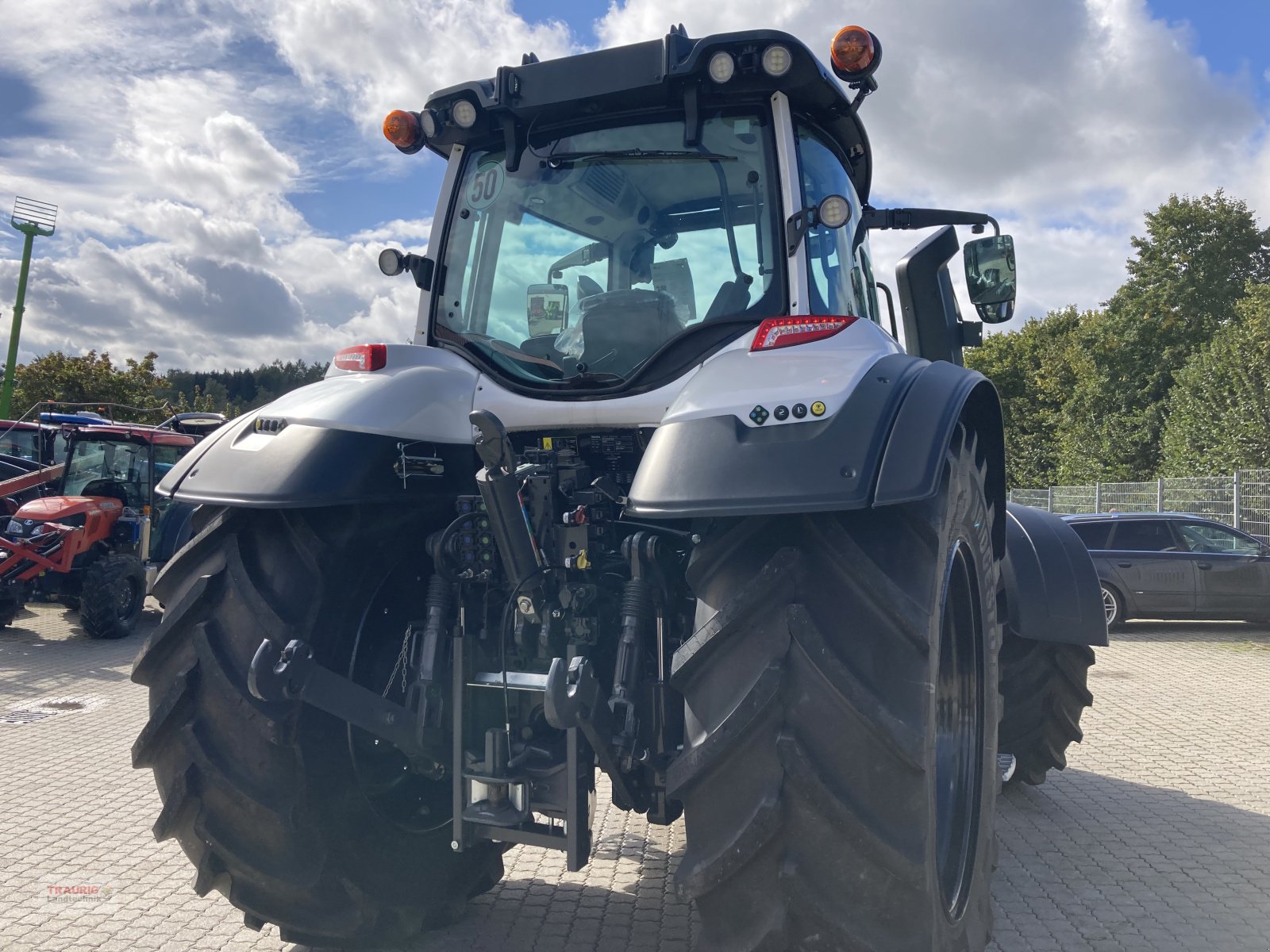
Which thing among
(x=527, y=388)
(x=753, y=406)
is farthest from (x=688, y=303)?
(x=753, y=406)

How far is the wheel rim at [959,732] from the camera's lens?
2949 millimetres

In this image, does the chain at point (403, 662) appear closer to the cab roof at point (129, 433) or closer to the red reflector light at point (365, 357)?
the red reflector light at point (365, 357)

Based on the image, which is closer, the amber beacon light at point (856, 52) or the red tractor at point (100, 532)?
the amber beacon light at point (856, 52)

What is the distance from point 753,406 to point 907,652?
2.08 ft

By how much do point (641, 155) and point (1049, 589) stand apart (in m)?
2.49

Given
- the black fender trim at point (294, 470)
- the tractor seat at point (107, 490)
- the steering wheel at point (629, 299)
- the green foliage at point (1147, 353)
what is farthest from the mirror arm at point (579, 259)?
the green foliage at point (1147, 353)

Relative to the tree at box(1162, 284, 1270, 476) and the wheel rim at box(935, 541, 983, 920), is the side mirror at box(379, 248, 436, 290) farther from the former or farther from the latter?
the tree at box(1162, 284, 1270, 476)

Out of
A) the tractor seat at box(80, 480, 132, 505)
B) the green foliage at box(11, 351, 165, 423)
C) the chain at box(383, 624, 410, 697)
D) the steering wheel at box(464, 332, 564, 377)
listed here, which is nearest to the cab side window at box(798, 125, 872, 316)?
the steering wheel at box(464, 332, 564, 377)

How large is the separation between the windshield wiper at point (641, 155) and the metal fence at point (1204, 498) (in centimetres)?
1357

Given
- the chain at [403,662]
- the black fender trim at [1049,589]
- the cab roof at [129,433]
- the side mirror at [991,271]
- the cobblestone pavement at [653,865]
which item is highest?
the side mirror at [991,271]

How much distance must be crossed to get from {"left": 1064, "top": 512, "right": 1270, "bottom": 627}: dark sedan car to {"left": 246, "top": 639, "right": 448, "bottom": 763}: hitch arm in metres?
12.6

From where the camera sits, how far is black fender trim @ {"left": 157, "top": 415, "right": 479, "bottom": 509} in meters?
2.70

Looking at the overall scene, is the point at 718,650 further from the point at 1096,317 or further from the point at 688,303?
the point at 1096,317

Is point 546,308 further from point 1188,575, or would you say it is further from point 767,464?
point 1188,575
